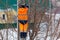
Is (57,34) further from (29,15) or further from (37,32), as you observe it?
(29,15)

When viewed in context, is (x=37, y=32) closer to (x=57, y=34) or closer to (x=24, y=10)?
(x=57, y=34)

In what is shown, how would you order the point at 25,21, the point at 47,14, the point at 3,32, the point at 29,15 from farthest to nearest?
1. the point at 3,32
2. the point at 47,14
3. the point at 29,15
4. the point at 25,21

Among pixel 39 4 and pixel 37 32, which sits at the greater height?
pixel 39 4

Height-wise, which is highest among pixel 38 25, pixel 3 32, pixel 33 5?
pixel 33 5

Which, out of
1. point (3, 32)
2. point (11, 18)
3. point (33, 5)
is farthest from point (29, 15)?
point (3, 32)

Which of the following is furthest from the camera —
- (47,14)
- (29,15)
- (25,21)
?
(47,14)

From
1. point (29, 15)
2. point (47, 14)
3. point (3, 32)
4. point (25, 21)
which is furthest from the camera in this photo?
point (3, 32)

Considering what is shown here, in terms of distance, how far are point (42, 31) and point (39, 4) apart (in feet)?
2.05

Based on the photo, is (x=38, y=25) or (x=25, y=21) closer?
(x=25, y=21)

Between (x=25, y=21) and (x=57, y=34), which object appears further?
(x=57, y=34)

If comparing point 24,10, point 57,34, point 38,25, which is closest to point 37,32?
point 38,25

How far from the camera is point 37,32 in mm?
4574

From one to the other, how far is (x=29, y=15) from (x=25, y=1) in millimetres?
281

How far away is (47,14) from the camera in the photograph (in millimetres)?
4672
